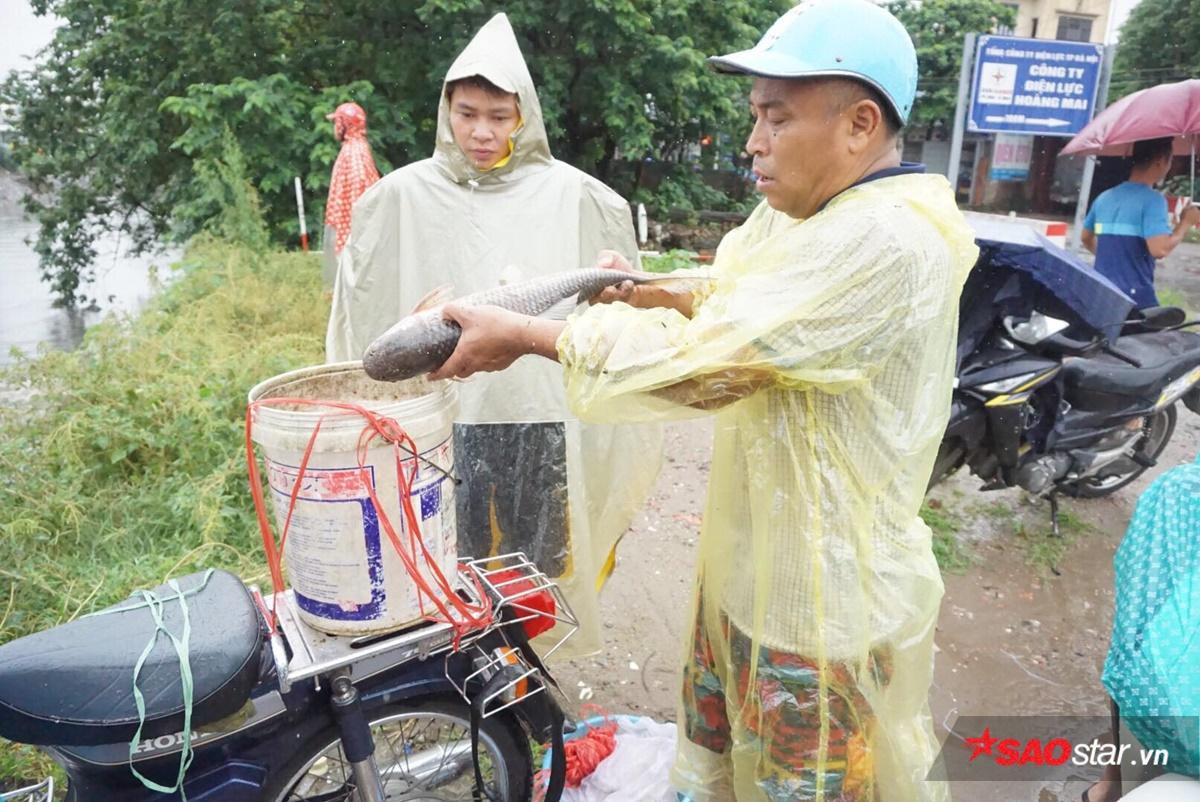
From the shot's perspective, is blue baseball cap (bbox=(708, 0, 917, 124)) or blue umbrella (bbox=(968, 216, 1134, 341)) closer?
blue baseball cap (bbox=(708, 0, 917, 124))

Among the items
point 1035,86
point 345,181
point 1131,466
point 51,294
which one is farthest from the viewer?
point 51,294

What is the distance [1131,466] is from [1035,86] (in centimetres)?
380

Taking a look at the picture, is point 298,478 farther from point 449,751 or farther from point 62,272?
point 62,272

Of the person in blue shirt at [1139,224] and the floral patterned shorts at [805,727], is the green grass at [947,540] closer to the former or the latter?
the person in blue shirt at [1139,224]

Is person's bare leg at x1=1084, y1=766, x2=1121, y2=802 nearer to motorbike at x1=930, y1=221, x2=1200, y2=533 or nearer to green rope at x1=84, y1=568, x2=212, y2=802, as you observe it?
motorbike at x1=930, y1=221, x2=1200, y2=533

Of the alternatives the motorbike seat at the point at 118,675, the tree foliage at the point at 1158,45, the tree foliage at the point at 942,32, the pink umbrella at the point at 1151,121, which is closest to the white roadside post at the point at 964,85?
→ the pink umbrella at the point at 1151,121

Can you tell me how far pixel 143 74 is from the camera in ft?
36.0

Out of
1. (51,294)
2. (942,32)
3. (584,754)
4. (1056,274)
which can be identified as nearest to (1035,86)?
(1056,274)

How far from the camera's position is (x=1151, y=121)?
4.44 metres

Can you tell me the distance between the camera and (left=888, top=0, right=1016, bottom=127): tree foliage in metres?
23.9

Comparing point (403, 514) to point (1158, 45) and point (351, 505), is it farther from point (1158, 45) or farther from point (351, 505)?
point (1158, 45)

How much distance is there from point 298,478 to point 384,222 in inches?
50.9

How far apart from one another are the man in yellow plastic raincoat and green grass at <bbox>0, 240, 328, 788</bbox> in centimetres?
206

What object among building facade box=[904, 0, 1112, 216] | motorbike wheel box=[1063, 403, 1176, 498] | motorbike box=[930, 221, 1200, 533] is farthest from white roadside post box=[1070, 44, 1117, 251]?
building facade box=[904, 0, 1112, 216]
